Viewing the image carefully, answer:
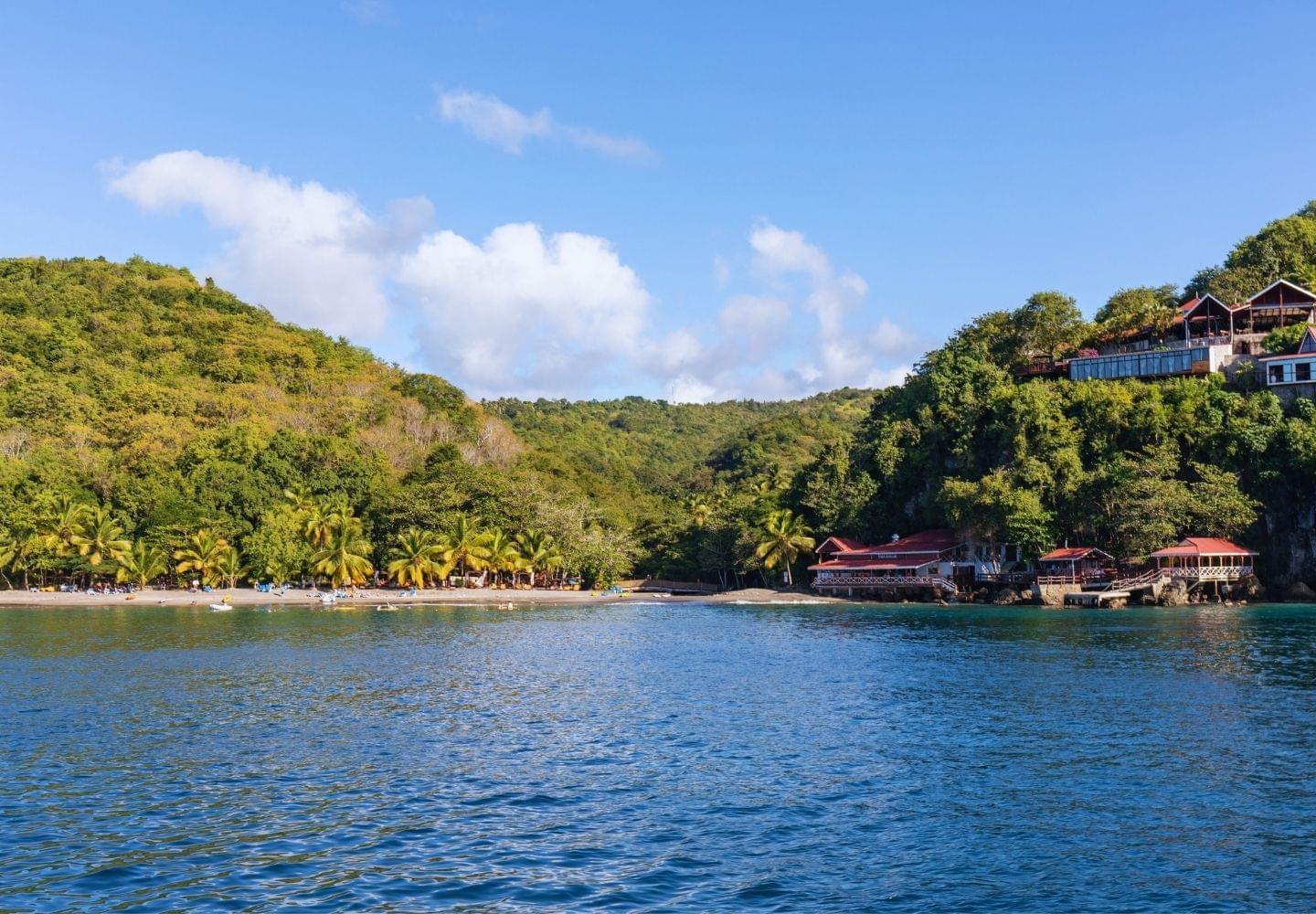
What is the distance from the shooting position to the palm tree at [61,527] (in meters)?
83.1

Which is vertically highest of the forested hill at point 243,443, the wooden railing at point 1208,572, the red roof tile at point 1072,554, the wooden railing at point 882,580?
the forested hill at point 243,443

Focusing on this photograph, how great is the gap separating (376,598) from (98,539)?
22836mm

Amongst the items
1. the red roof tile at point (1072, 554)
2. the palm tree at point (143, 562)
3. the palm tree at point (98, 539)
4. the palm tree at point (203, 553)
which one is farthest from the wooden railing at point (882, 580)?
the palm tree at point (98, 539)

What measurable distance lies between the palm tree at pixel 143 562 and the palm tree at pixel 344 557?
39.6 ft

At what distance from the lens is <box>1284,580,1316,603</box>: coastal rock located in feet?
240

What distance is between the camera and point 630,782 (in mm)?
22312

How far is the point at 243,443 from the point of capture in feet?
311

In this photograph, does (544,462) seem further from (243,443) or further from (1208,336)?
(1208,336)

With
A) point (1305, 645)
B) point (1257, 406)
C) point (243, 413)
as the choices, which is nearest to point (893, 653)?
point (1305, 645)

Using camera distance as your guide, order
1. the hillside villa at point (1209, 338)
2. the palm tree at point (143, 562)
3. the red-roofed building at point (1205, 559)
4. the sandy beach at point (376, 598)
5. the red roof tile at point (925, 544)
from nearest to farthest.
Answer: the red-roofed building at point (1205, 559) < the sandy beach at point (376, 598) < the hillside villa at point (1209, 338) < the red roof tile at point (925, 544) < the palm tree at point (143, 562)

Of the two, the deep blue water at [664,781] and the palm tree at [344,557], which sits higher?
the palm tree at [344,557]

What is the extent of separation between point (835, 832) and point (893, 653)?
90.1ft

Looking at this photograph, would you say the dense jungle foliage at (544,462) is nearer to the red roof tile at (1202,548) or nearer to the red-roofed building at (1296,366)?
the red roof tile at (1202,548)

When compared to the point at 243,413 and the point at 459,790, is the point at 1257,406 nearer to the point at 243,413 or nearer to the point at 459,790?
the point at 459,790
